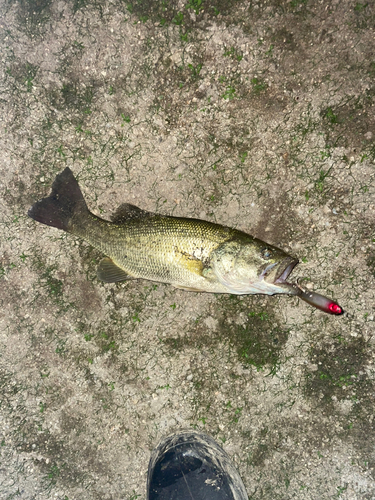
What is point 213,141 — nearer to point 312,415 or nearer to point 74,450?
point 312,415

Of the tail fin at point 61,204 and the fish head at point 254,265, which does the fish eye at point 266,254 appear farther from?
the tail fin at point 61,204

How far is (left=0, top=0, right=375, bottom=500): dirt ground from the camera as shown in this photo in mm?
3172

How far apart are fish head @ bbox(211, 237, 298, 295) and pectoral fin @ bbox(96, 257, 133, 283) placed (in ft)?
3.47

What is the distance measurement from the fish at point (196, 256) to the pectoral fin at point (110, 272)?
0.05 ft

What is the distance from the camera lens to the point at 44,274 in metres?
3.47

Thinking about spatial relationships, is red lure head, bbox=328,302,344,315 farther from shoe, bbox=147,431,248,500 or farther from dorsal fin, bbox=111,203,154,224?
dorsal fin, bbox=111,203,154,224

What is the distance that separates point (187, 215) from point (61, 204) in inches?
58.2

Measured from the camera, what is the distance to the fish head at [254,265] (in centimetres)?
270

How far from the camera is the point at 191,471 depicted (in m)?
3.27

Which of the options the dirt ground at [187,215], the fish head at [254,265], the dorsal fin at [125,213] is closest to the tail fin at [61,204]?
the dirt ground at [187,215]

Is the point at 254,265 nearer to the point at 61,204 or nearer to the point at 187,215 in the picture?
the point at 187,215

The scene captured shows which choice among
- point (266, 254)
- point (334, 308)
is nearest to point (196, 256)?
point (266, 254)

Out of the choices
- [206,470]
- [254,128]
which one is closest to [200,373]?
[206,470]

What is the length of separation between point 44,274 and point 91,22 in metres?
3.04
